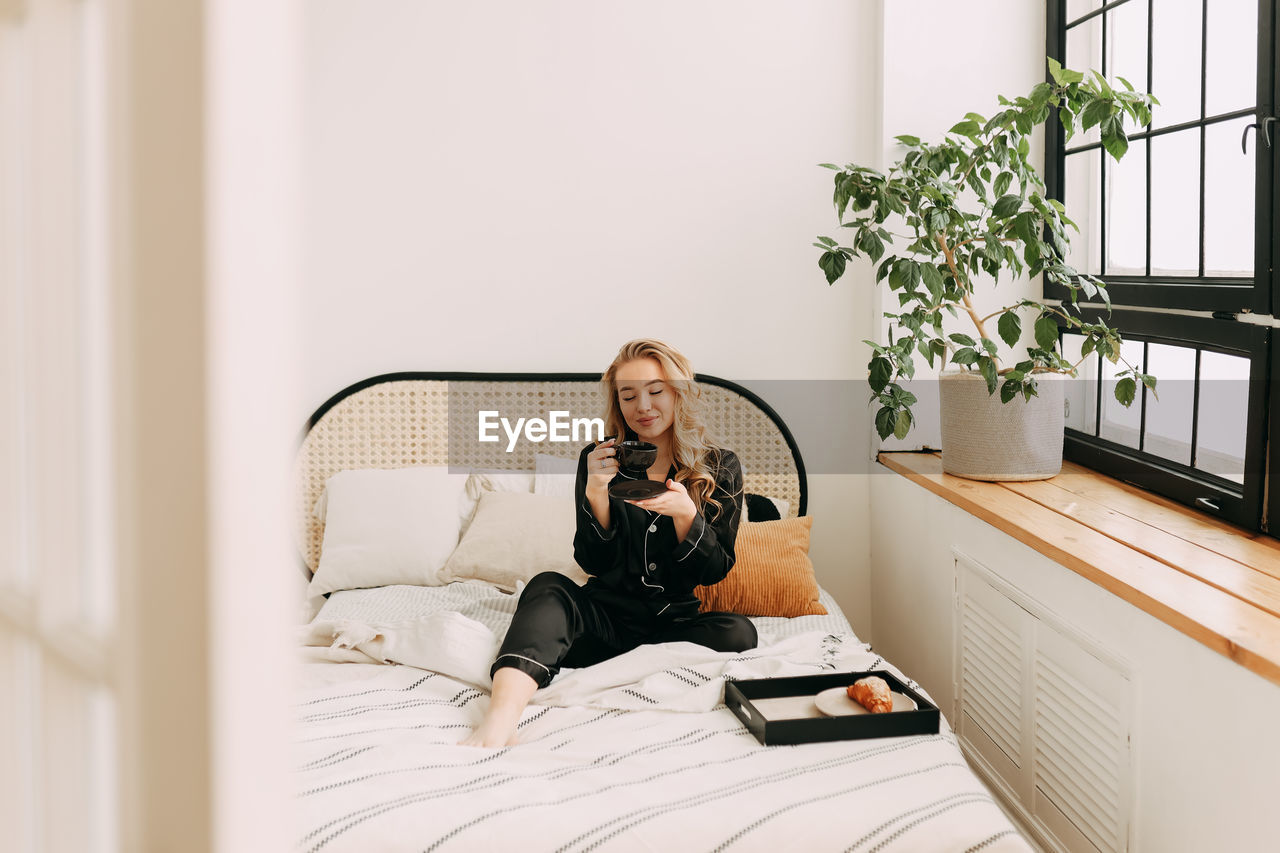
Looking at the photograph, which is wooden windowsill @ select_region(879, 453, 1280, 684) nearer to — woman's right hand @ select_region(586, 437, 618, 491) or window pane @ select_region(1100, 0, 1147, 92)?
woman's right hand @ select_region(586, 437, 618, 491)

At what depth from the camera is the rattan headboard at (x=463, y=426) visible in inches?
123

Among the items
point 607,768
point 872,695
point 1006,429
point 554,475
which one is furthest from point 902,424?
point 607,768

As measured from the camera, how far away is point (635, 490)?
2.18 m

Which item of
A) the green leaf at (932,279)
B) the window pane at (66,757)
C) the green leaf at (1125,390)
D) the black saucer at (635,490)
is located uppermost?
the green leaf at (932,279)

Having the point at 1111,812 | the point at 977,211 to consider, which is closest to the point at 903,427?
the point at 977,211

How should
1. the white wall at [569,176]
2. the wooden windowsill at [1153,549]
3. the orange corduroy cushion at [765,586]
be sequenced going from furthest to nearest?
1. the white wall at [569,176]
2. the orange corduroy cushion at [765,586]
3. the wooden windowsill at [1153,549]

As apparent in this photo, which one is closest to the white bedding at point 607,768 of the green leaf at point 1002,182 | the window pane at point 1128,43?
the green leaf at point 1002,182

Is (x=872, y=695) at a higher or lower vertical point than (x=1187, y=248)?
lower

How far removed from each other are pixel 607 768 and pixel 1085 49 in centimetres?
248

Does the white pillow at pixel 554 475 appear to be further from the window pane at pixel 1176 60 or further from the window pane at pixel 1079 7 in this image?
the window pane at pixel 1079 7

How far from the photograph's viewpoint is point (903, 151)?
10.1ft

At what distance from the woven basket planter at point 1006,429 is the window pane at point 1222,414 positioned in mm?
339

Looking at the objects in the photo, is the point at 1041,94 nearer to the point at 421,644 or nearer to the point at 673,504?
the point at 673,504

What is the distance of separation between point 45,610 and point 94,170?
Result: 22cm
